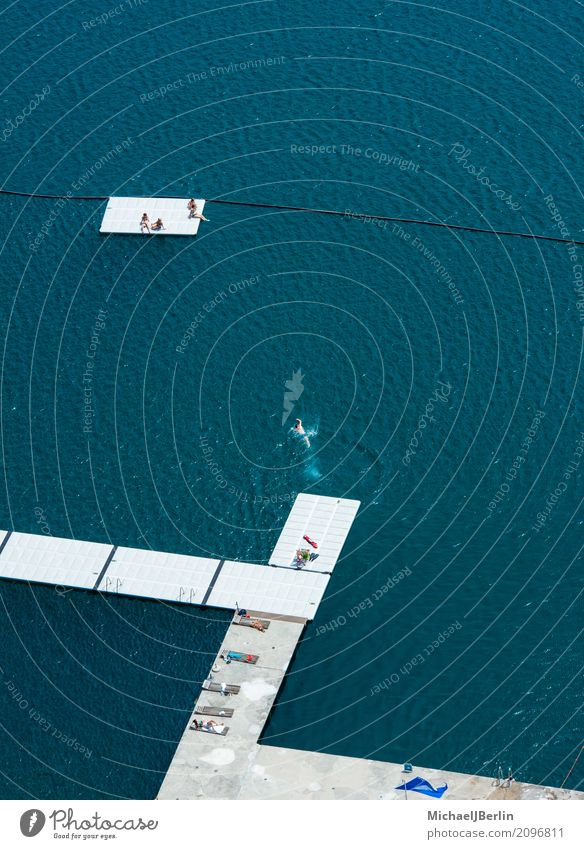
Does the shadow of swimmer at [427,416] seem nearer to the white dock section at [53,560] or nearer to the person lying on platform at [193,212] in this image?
the white dock section at [53,560]

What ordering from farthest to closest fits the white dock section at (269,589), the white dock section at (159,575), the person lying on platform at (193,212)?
1. the person lying on platform at (193,212)
2. the white dock section at (159,575)
3. the white dock section at (269,589)

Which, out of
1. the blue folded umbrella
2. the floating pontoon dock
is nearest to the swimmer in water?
the floating pontoon dock

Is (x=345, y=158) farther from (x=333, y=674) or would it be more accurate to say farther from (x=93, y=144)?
(x=333, y=674)

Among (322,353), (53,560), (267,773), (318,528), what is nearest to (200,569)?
(318,528)

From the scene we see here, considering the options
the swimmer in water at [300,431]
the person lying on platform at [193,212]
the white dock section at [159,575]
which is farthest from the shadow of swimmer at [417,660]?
the person lying on platform at [193,212]

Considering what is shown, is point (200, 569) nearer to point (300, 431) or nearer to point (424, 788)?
point (300, 431)
